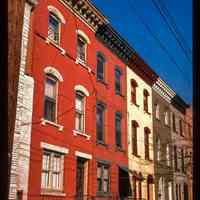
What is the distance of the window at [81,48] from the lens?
19516 millimetres

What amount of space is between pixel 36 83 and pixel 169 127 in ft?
63.8

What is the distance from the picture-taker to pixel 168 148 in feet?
105

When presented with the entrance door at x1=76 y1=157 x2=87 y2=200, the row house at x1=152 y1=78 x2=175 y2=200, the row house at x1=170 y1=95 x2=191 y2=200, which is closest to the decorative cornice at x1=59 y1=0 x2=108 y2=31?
the entrance door at x1=76 y1=157 x2=87 y2=200

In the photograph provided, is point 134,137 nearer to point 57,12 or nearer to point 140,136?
point 140,136

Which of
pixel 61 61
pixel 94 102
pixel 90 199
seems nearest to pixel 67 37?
pixel 61 61

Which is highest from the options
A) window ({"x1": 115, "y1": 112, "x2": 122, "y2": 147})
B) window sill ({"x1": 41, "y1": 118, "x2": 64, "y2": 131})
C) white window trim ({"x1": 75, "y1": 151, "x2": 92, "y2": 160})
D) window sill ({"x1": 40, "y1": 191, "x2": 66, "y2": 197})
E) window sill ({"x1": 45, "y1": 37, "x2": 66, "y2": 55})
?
window sill ({"x1": 45, "y1": 37, "x2": 66, "y2": 55})

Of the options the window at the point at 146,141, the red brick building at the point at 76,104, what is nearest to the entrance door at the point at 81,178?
the red brick building at the point at 76,104

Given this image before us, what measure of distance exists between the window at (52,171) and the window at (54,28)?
193 inches

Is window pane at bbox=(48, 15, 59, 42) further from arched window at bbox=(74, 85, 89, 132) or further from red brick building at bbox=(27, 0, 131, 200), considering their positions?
arched window at bbox=(74, 85, 89, 132)

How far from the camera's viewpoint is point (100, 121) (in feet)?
68.0

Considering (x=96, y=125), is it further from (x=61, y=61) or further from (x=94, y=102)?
(x=61, y=61)

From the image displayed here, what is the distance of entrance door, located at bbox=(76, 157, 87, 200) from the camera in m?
17.8

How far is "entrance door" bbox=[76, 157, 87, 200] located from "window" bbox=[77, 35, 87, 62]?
495cm
